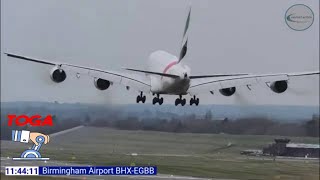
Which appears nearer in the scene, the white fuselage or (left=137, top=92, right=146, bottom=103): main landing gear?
the white fuselage

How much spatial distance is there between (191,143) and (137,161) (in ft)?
16.9

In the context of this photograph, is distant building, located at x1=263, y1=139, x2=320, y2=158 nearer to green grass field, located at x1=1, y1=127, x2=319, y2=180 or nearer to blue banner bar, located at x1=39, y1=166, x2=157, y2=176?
green grass field, located at x1=1, y1=127, x2=319, y2=180

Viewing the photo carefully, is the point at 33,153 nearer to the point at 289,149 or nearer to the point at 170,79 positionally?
the point at 170,79

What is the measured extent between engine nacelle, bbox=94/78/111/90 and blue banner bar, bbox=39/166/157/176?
15.3ft

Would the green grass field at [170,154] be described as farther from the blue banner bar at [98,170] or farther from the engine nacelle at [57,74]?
the engine nacelle at [57,74]

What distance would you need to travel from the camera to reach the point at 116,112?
32344 mm

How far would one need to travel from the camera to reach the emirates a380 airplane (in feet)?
101

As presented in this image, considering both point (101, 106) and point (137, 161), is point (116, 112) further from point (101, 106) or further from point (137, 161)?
point (137, 161)

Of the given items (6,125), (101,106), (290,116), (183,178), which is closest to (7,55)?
(6,125)

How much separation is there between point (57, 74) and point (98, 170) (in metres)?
4.49

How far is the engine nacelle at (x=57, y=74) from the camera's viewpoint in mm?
29953

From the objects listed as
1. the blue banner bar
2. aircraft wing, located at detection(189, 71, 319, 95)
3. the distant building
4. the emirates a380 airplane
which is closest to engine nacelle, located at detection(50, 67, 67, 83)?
the emirates a380 airplane

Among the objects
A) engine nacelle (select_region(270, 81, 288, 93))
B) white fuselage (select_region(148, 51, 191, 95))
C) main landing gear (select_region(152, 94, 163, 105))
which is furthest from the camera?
main landing gear (select_region(152, 94, 163, 105))

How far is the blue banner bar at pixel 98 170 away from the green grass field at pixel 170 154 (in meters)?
0.51
